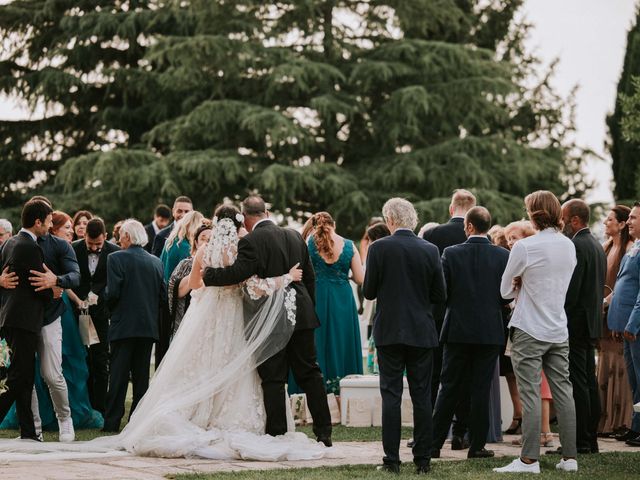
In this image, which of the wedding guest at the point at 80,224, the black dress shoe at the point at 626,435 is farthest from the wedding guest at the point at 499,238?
the wedding guest at the point at 80,224

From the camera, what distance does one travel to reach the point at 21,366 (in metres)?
8.37

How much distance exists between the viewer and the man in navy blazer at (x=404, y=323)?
7105mm

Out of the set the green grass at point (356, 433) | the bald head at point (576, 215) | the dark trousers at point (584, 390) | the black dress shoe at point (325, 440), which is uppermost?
the bald head at point (576, 215)

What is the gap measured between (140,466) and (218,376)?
40.6 inches

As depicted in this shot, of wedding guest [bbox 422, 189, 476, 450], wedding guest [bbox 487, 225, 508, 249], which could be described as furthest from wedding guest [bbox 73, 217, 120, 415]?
wedding guest [bbox 487, 225, 508, 249]

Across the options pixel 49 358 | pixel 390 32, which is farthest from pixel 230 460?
pixel 390 32

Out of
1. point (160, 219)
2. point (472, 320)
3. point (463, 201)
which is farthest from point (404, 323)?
point (160, 219)

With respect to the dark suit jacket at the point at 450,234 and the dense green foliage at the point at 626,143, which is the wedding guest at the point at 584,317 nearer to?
the dark suit jacket at the point at 450,234

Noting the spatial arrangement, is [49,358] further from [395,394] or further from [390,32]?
[390,32]

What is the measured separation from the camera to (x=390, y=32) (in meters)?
24.5

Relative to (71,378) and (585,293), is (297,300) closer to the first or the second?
(585,293)

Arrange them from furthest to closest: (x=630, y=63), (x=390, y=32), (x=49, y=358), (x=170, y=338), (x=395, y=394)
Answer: (x=630, y=63), (x=390, y=32), (x=170, y=338), (x=49, y=358), (x=395, y=394)

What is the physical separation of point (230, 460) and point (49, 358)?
206cm

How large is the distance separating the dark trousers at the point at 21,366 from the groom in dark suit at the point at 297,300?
5.23 ft
